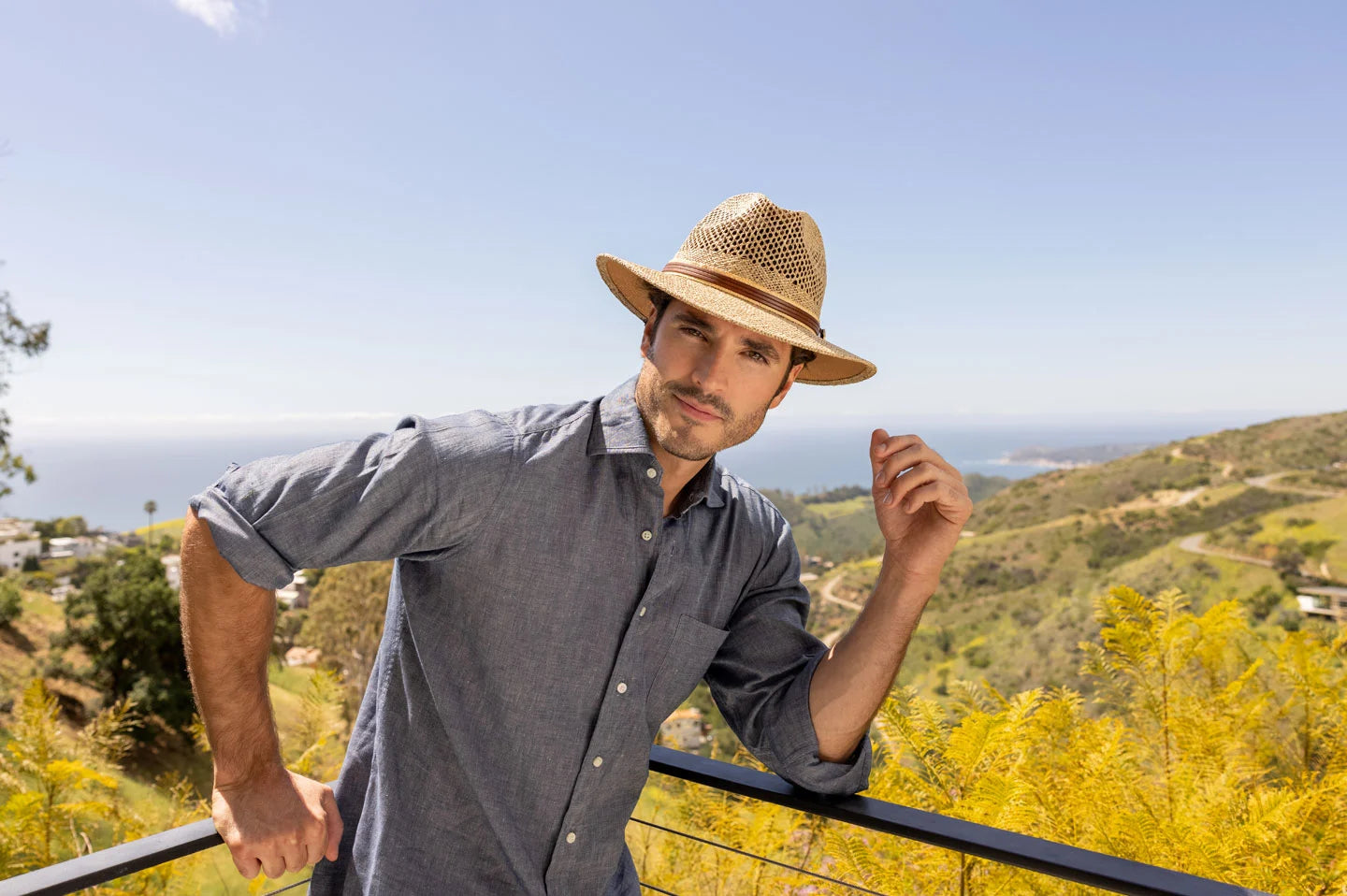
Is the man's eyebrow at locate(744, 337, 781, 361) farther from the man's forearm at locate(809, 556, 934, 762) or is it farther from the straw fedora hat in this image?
the man's forearm at locate(809, 556, 934, 762)

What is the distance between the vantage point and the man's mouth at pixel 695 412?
1218mm

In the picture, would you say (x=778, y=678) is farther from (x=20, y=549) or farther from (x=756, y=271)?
(x=20, y=549)

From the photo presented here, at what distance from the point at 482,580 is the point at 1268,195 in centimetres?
3776

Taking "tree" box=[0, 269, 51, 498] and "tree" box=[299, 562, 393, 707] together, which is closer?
"tree" box=[0, 269, 51, 498]

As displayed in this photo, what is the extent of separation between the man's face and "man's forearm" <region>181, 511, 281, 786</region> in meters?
0.63

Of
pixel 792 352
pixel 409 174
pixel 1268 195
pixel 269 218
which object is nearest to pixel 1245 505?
pixel 1268 195

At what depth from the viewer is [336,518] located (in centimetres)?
97

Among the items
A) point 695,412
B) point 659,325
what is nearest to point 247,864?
point 695,412

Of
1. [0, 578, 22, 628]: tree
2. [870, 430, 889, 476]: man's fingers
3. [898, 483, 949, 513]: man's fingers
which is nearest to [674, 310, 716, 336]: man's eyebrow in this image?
[870, 430, 889, 476]: man's fingers

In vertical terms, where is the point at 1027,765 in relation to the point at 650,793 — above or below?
above

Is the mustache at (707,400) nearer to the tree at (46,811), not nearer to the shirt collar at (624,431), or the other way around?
the shirt collar at (624,431)

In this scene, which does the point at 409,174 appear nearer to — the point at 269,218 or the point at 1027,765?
the point at 269,218

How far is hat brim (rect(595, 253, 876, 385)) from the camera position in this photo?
1165 millimetres

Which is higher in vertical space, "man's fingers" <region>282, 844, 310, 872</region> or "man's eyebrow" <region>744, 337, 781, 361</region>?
"man's eyebrow" <region>744, 337, 781, 361</region>
